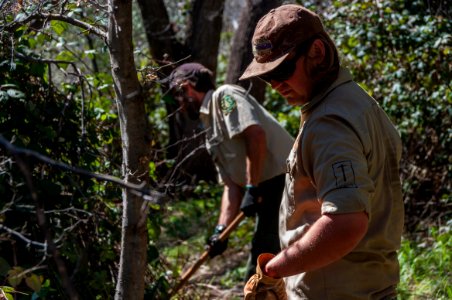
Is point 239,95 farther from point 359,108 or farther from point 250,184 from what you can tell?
point 359,108

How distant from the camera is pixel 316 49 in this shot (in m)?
2.29

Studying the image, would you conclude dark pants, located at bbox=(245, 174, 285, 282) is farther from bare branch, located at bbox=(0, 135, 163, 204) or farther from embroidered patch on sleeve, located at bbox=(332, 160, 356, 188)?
bare branch, located at bbox=(0, 135, 163, 204)

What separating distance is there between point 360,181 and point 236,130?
260 cm

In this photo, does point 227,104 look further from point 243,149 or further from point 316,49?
point 316,49

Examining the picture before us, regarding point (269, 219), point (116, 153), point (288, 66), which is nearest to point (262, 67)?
point (288, 66)

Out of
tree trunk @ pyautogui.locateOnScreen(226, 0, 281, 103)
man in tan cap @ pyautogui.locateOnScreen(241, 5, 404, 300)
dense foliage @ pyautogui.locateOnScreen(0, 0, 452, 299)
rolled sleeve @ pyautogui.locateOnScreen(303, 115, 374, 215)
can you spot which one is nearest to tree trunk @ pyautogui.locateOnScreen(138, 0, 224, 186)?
dense foliage @ pyautogui.locateOnScreen(0, 0, 452, 299)

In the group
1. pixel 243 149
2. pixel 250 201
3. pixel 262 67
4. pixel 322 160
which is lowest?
pixel 250 201

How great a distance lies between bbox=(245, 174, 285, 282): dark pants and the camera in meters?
4.79

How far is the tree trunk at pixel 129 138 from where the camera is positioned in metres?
2.66

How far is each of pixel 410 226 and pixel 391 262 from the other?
4.34m

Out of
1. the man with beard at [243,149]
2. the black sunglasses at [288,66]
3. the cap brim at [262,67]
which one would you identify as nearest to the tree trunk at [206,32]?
the man with beard at [243,149]

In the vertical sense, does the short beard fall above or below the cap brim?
below

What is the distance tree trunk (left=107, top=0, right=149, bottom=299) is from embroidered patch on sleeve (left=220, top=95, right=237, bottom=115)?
1.76 m

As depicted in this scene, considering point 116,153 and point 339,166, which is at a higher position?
point 339,166
